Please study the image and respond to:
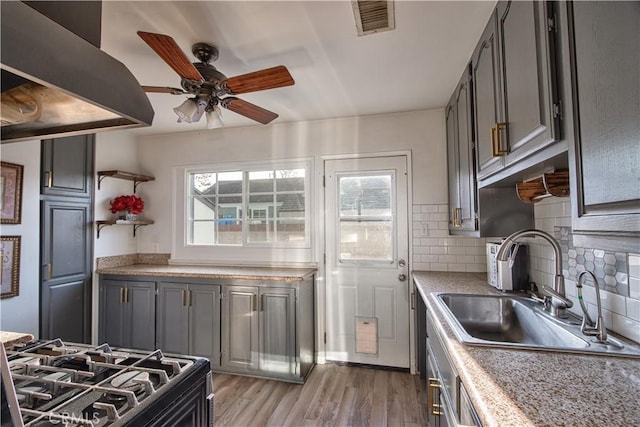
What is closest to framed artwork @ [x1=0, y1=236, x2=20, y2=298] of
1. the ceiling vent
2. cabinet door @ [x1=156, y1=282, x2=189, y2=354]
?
cabinet door @ [x1=156, y1=282, x2=189, y2=354]

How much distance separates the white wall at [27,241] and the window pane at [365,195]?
8.61ft

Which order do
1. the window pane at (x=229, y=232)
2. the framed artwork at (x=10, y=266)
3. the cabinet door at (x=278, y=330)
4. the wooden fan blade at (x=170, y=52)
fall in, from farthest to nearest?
the window pane at (x=229, y=232), the cabinet door at (x=278, y=330), the framed artwork at (x=10, y=266), the wooden fan blade at (x=170, y=52)

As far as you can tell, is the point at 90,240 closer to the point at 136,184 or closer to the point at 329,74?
the point at 136,184

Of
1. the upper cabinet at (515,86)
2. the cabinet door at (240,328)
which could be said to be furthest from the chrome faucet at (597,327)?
the cabinet door at (240,328)

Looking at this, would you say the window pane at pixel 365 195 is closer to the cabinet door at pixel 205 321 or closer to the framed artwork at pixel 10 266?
the cabinet door at pixel 205 321

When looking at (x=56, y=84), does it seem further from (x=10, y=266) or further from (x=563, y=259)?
(x=10, y=266)

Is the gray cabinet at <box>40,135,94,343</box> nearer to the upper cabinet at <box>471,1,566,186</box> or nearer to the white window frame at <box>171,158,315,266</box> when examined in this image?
the white window frame at <box>171,158,315,266</box>

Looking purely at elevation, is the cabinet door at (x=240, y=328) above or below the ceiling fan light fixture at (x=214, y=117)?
below

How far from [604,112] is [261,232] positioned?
2828 millimetres

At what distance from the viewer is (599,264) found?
4.20ft

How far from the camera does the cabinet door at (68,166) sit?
257 cm

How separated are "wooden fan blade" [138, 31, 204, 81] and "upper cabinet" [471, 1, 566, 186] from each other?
1.37m

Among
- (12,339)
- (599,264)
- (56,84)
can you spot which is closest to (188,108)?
(56,84)

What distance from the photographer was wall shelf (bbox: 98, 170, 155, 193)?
3010mm
